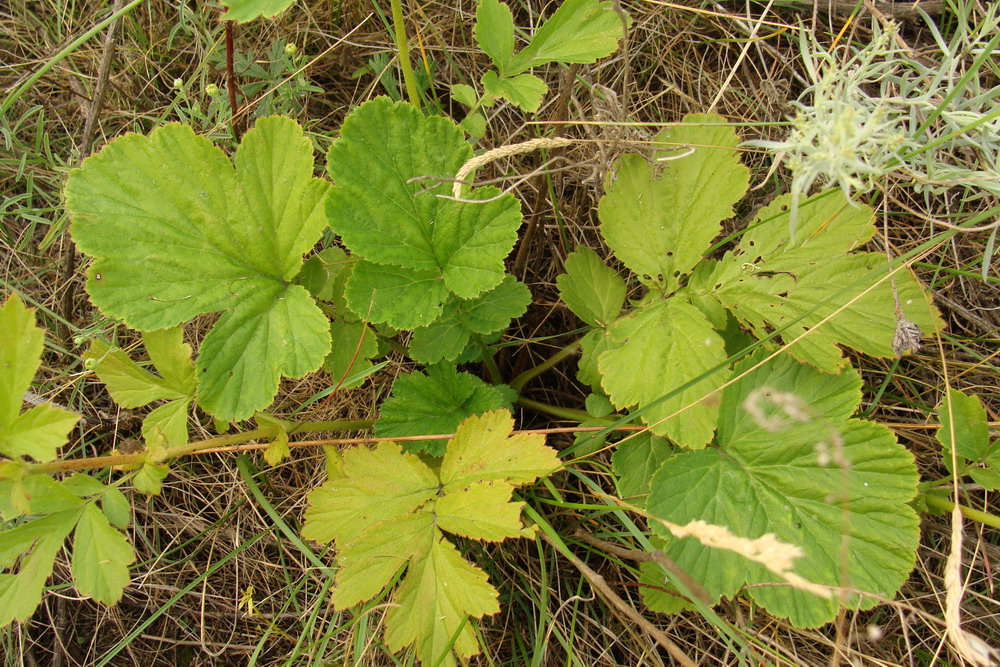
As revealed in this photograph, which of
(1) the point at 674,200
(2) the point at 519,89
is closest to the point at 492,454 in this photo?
(1) the point at 674,200

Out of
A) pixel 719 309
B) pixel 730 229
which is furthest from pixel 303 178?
pixel 730 229

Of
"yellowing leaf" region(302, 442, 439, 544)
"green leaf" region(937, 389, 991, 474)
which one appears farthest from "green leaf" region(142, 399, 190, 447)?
"green leaf" region(937, 389, 991, 474)

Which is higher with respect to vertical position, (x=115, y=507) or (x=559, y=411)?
(x=115, y=507)

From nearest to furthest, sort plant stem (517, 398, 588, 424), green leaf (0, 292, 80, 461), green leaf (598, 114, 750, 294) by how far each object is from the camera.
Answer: green leaf (0, 292, 80, 461), green leaf (598, 114, 750, 294), plant stem (517, 398, 588, 424)

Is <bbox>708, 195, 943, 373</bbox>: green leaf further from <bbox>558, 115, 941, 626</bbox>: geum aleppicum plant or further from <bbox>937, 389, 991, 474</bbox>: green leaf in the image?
<bbox>937, 389, 991, 474</bbox>: green leaf

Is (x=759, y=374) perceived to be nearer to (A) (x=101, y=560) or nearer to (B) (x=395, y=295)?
(B) (x=395, y=295)
